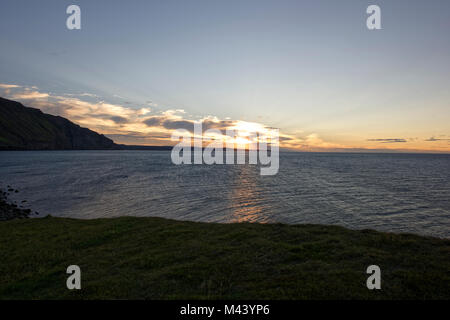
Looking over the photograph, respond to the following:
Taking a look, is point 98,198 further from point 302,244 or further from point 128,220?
point 302,244

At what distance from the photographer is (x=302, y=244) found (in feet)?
43.1

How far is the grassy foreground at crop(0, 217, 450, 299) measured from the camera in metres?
8.54

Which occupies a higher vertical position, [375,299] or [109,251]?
[375,299]

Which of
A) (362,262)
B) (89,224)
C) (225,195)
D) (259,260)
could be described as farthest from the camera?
(225,195)

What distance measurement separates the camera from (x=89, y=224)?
785 inches

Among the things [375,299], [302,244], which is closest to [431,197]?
[302,244]

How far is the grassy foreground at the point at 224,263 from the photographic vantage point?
8.54 metres

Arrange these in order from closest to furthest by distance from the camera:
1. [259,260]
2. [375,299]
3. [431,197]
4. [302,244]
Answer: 1. [375,299]
2. [259,260]
3. [302,244]
4. [431,197]

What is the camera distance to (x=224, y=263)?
10914mm
